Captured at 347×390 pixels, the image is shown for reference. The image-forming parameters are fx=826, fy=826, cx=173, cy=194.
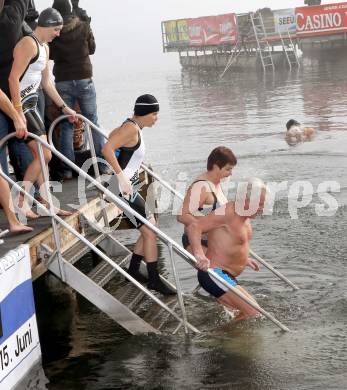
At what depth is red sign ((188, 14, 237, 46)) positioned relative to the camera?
50625 millimetres

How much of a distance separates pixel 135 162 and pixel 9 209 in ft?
4.38

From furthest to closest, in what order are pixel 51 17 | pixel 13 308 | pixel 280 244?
pixel 280 244 → pixel 51 17 → pixel 13 308

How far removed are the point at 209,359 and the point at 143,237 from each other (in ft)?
4.90

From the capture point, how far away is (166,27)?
6375 centimetres

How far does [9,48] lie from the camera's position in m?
8.47

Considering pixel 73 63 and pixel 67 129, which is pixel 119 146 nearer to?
pixel 67 129

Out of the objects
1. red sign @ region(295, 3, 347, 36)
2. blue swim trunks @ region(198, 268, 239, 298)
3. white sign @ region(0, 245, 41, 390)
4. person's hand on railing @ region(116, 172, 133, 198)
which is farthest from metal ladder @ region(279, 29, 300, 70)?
white sign @ region(0, 245, 41, 390)

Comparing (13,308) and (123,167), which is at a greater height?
(123,167)

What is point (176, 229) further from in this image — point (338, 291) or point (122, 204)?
point (122, 204)

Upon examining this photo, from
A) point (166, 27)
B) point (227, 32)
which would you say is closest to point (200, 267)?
point (227, 32)

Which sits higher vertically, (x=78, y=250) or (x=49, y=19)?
(x=49, y=19)

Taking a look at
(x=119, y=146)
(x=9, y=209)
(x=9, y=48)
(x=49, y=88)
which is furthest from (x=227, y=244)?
(x=9, y=48)

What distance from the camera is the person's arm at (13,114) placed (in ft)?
24.4

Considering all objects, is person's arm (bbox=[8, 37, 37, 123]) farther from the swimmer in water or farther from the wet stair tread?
the swimmer in water
